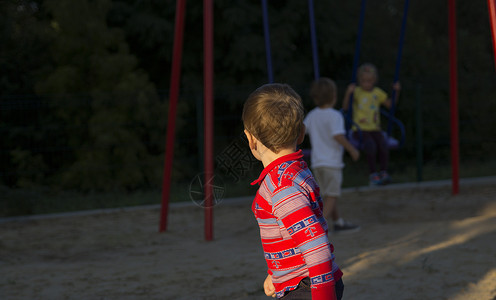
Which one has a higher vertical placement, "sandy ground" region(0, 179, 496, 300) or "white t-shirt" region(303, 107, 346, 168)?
"white t-shirt" region(303, 107, 346, 168)

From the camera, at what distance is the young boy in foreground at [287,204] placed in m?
1.53

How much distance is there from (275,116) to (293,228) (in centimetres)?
33

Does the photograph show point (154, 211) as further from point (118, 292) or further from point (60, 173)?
point (118, 292)

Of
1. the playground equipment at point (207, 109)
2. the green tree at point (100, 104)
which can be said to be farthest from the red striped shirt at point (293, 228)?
the green tree at point (100, 104)

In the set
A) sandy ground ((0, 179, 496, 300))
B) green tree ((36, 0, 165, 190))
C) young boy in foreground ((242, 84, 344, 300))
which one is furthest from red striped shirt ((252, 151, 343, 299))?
green tree ((36, 0, 165, 190))

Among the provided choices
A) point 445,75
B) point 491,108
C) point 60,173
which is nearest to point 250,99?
Result: point 60,173

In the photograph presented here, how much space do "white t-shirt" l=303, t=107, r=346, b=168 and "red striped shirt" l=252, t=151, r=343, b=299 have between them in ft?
9.72

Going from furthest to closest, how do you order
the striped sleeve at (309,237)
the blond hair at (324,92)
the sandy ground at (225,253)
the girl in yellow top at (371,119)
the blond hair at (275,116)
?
the girl in yellow top at (371,119)
the blond hair at (324,92)
the sandy ground at (225,253)
the blond hair at (275,116)
the striped sleeve at (309,237)

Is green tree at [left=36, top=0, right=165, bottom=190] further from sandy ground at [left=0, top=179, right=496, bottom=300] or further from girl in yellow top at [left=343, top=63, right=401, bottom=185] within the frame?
girl in yellow top at [left=343, top=63, right=401, bottom=185]

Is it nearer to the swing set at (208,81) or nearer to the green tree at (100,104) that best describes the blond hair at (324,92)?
the swing set at (208,81)

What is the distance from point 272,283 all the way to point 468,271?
7.52ft

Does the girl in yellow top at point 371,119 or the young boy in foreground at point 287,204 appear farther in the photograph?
the girl in yellow top at point 371,119

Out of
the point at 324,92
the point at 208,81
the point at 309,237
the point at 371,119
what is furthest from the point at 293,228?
the point at 371,119

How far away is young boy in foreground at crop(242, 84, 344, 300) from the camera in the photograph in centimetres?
153
